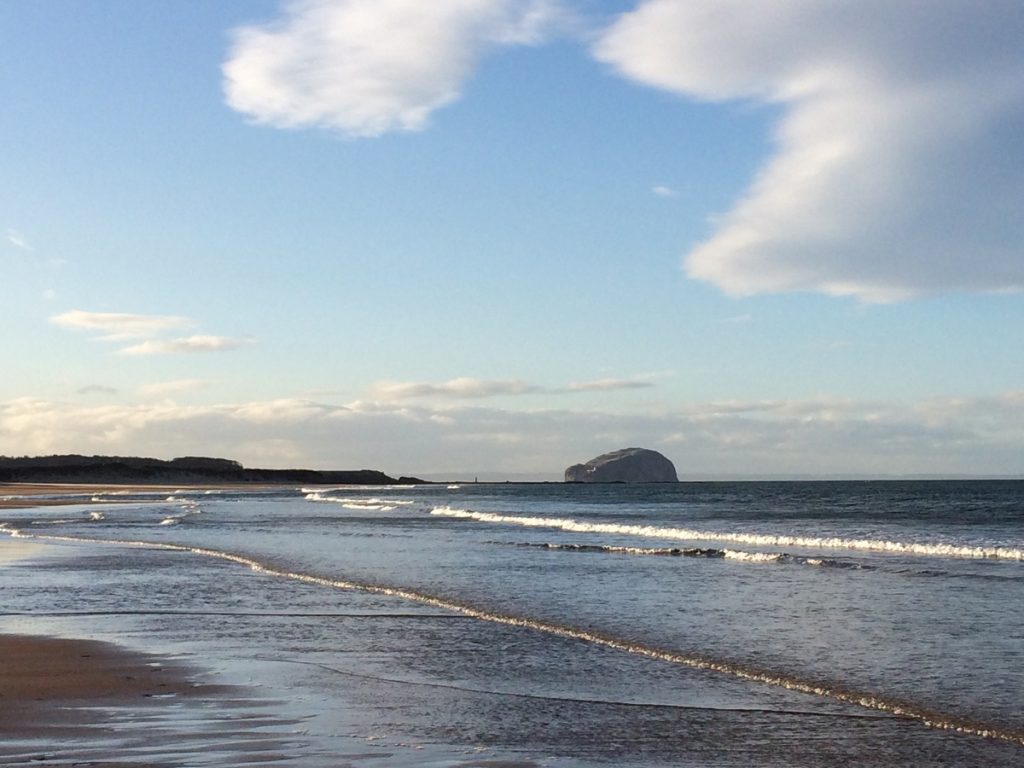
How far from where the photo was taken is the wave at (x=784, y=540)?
2920cm

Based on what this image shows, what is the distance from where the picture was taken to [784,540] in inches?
1382

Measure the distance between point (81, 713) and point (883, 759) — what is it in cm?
708

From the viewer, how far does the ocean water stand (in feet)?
29.1

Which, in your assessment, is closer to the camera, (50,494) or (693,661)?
(693,661)

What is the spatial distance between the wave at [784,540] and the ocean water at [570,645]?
39 centimetres

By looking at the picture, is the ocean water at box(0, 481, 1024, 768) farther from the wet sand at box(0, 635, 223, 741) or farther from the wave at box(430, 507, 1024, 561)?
the wet sand at box(0, 635, 223, 741)

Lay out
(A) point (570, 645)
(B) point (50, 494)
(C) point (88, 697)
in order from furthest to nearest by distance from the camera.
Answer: (B) point (50, 494) < (A) point (570, 645) < (C) point (88, 697)

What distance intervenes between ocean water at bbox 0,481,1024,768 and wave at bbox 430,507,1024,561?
0.39 m

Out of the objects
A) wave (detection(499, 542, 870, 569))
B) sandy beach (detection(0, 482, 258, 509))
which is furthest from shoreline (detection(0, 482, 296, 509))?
wave (detection(499, 542, 870, 569))

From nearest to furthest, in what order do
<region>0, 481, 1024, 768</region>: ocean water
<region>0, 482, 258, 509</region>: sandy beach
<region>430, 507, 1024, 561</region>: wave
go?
<region>0, 481, 1024, 768</region>: ocean water
<region>430, 507, 1024, 561</region>: wave
<region>0, 482, 258, 509</region>: sandy beach

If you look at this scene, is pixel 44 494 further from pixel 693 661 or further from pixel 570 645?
pixel 693 661

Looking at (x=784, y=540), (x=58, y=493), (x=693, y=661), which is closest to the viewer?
(x=693, y=661)

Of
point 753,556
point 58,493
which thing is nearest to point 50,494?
point 58,493

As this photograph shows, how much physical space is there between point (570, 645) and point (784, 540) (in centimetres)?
2257
